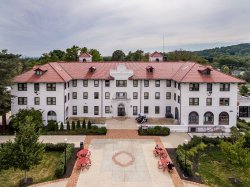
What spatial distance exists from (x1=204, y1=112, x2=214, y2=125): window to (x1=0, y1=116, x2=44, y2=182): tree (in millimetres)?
25930

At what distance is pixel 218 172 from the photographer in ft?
82.6

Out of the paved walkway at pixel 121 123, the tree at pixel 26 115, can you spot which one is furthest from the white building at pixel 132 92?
the tree at pixel 26 115

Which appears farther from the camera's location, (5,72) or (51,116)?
(51,116)

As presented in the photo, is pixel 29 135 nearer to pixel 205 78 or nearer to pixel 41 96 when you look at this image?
pixel 41 96

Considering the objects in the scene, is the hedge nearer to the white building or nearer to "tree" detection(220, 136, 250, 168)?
the white building

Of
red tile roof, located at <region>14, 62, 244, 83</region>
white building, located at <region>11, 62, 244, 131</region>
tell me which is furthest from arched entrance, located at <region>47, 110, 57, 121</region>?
red tile roof, located at <region>14, 62, 244, 83</region>

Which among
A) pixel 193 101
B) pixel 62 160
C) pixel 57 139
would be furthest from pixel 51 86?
pixel 193 101

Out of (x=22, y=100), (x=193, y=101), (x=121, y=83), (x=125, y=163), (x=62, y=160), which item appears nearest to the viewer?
(x=62, y=160)

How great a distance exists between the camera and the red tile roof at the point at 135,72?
40.3 meters

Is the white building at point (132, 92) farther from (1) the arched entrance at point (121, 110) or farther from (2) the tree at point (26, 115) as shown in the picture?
(2) the tree at point (26, 115)

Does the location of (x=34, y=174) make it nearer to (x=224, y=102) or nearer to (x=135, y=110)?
(x=135, y=110)

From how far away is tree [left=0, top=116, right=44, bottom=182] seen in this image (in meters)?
21.3

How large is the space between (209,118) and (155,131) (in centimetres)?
933

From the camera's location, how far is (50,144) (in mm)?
30469
